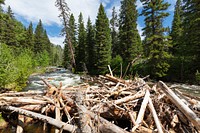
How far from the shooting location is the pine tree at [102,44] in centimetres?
2847

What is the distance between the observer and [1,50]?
34.2ft

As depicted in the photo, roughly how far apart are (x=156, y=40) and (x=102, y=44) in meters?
11.4

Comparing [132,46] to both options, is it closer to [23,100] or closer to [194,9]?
[194,9]

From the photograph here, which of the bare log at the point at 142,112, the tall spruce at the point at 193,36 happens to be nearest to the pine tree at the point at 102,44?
the tall spruce at the point at 193,36

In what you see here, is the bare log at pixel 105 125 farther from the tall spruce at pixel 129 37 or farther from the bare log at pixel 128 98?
the tall spruce at pixel 129 37

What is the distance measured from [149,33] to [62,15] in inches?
691

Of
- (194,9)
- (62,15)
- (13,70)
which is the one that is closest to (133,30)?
(194,9)

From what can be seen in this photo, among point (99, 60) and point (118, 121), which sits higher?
point (99, 60)

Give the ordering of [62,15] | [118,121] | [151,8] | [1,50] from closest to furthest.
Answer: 1. [118,121]
2. [1,50]
3. [151,8]
4. [62,15]

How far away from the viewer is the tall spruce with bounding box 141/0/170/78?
64.1ft

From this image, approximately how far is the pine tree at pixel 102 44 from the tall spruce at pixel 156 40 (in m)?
9.15

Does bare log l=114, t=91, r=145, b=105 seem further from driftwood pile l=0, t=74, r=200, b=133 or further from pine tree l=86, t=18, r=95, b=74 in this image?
pine tree l=86, t=18, r=95, b=74

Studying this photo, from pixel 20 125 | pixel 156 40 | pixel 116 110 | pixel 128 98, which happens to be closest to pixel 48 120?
pixel 20 125

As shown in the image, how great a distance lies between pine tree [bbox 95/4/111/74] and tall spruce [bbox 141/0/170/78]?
915 centimetres
